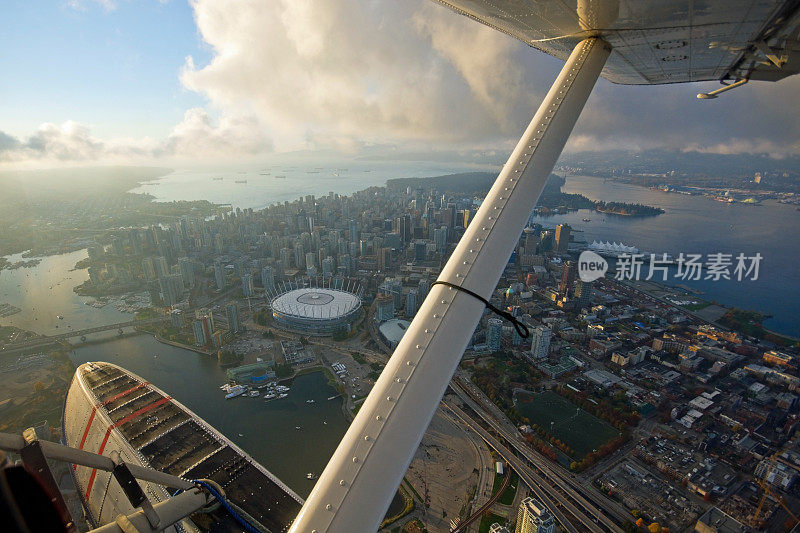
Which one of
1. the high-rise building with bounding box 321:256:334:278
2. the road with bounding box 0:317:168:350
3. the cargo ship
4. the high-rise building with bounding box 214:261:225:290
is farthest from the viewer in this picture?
the high-rise building with bounding box 321:256:334:278

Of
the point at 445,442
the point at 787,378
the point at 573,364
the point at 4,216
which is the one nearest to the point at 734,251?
the point at 787,378

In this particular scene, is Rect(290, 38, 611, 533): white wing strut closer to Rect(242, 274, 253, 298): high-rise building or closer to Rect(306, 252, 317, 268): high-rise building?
Rect(242, 274, 253, 298): high-rise building

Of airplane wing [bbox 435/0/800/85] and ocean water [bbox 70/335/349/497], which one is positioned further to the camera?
ocean water [bbox 70/335/349/497]

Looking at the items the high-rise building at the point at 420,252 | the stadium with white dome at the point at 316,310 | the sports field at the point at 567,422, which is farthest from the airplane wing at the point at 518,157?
the high-rise building at the point at 420,252

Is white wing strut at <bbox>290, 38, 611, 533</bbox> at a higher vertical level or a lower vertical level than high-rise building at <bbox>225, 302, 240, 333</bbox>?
higher

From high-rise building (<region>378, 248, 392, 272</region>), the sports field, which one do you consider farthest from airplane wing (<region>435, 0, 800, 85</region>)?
high-rise building (<region>378, 248, 392, 272</region>)

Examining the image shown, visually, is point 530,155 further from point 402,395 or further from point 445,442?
point 445,442

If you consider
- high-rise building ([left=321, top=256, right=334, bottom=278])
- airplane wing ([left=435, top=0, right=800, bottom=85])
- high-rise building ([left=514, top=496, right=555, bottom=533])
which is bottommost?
high-rise building ([left=514, top=496, right=555, bottom=533])
